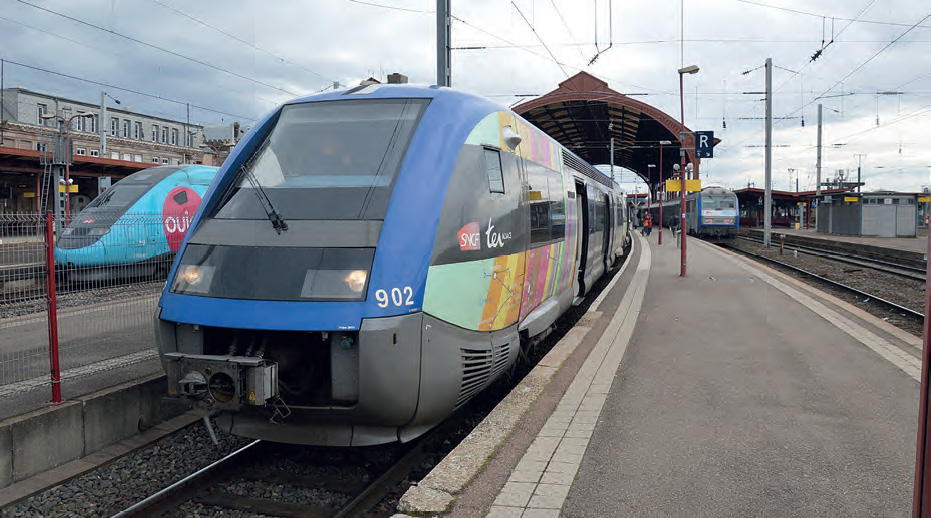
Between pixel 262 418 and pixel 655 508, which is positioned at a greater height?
pixel 262 418

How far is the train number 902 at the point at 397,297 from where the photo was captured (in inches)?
168

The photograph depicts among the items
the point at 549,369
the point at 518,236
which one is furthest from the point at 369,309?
the point at 549,369

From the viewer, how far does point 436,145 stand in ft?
16.6

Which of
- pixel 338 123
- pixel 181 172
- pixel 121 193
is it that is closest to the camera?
pixel 338 123

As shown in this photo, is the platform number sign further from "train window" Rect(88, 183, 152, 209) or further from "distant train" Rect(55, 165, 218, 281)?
"train window" Rect(88, 183, 152, 209)

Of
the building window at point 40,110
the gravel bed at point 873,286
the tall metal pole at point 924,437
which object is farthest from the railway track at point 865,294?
the building window at point 40,110

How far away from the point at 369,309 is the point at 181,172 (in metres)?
12.8

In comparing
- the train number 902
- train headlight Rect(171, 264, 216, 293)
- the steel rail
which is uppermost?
train headlight Rect(171, 264, 216, 293)

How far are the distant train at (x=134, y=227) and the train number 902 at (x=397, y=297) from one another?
4405 millimetres

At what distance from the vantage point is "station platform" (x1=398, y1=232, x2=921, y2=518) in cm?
381

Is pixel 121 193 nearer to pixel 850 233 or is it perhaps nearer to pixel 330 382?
pixel 330 382

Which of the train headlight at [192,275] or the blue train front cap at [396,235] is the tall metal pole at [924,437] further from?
the train headlight at [192,275]

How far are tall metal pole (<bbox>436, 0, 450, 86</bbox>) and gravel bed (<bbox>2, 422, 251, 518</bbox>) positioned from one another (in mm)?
8481

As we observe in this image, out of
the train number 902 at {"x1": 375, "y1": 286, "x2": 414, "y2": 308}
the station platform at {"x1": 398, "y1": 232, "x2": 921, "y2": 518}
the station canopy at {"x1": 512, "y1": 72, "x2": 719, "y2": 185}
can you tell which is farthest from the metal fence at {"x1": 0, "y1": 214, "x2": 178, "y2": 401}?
the station canopy at {"x1": 512, "y1": 72, "x2": 719, "y2": 185}
